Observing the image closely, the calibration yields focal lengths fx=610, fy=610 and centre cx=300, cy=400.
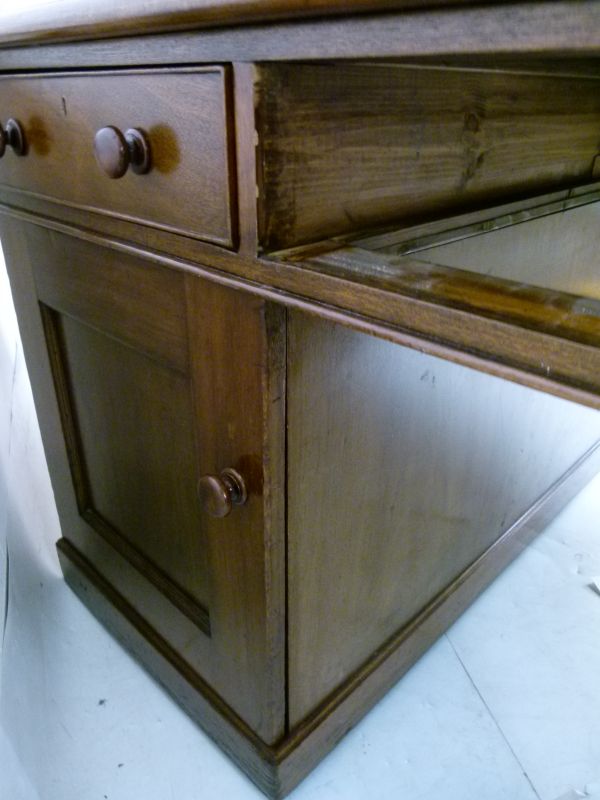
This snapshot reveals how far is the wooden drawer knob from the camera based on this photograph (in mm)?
554

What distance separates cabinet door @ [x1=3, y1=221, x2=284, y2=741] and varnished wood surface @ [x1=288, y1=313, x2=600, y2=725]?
29 millimetres

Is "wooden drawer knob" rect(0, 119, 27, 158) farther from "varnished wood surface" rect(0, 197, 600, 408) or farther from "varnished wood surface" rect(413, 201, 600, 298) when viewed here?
"varnished wood surface" rect(413, 201, 600, 298)

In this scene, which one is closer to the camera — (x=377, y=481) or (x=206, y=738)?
(x=377, y=481)

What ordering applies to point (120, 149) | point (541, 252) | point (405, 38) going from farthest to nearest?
point (541, 252) < point (120, 149) < point (405, 38)

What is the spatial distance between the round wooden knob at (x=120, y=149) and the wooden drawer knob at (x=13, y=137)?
0.17 meters

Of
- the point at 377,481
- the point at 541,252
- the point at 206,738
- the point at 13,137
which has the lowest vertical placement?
the point at 206,738

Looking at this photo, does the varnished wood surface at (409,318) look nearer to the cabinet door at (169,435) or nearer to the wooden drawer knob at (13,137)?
the cabinet door at (169,435)

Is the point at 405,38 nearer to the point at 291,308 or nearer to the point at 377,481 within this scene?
the point at 291,308

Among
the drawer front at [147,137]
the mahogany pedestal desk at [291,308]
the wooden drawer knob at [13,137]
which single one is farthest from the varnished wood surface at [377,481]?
the wooden drawer knob at [13,137]

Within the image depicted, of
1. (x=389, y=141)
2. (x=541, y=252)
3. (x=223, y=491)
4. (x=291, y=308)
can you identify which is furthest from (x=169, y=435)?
(x=541, y=252)

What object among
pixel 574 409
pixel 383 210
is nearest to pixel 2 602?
pixel 383 210

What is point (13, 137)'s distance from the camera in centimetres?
56

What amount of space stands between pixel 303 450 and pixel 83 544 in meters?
0.51

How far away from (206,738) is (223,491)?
0.43 metres
